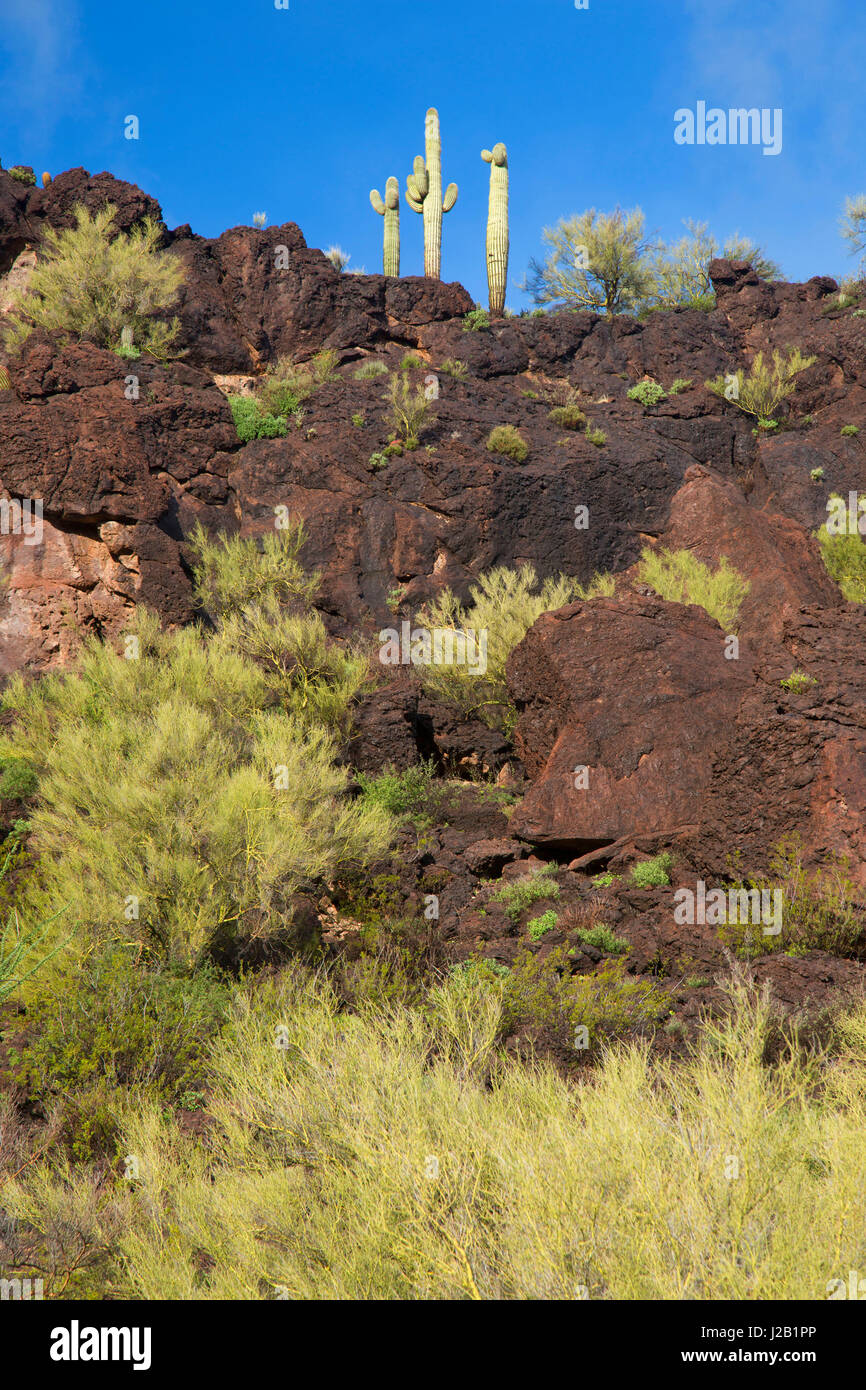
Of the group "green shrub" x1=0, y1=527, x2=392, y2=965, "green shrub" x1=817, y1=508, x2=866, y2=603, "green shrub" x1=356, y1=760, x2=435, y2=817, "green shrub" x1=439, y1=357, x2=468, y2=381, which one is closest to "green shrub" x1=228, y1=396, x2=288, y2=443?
"green shrub" x1=439, y1=357, x2=468, y2=381

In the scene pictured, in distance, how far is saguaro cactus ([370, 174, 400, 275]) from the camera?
76.5ft

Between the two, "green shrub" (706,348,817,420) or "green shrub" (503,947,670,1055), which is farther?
"green shrub" (706,348,817,420)

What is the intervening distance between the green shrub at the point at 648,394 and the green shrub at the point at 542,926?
14.6 m

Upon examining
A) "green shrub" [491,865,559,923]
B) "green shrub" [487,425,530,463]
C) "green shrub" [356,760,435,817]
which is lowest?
"green shrub" [491,865,559,923]

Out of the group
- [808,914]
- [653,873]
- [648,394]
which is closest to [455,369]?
[648,394]

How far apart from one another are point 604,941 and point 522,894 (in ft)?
3.74

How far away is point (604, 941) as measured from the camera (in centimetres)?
771

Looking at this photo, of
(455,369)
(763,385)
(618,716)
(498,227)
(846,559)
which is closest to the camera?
(618,716)

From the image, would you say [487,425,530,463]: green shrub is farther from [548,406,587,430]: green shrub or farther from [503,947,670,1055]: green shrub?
[503,947,670,1055]: green shrub

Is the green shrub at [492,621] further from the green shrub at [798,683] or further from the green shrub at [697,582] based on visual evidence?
the green shrub at [798,683]

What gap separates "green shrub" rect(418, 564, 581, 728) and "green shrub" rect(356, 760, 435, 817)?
1677 mm

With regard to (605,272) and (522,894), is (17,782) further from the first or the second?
(605,272)

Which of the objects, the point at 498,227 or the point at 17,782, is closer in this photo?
the point at 17,782

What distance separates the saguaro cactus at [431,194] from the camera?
74.6 ft
